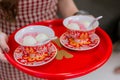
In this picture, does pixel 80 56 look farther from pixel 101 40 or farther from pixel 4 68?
pixel 4 68

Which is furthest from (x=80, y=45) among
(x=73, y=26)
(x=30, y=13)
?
(x=30, y=13)

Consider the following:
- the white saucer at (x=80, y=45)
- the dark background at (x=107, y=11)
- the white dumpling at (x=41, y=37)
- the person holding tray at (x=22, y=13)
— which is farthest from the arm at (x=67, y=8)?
the dark background at (x=107, y=11)

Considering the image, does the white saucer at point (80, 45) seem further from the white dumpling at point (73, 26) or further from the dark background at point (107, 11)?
the dark background at point (107, 11)

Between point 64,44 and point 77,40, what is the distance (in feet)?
0.16

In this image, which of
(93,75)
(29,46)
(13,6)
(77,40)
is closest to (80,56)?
(77,40)

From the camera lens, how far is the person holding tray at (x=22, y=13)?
905mm

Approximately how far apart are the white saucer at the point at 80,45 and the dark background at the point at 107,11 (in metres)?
0.83

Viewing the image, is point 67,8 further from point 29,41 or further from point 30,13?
point 29,41

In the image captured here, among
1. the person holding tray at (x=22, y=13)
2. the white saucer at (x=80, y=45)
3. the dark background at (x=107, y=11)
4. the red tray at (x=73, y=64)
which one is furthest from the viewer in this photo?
the dark background at (x=107, y=11)

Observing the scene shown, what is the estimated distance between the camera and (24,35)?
78 centimetres

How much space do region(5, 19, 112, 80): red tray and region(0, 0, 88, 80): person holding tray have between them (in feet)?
0.41

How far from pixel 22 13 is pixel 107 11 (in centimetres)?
97

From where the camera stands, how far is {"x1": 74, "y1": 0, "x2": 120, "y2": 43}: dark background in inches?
66.7

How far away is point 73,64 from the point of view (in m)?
0.73
